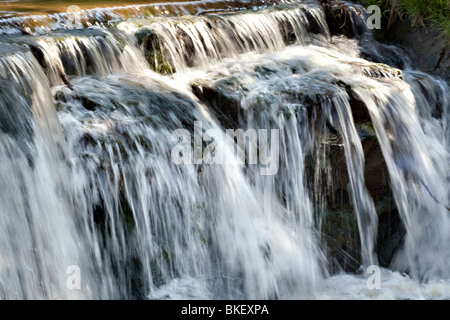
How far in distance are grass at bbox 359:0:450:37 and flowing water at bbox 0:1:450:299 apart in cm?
116

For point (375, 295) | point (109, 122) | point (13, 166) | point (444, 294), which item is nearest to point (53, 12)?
point (109, 122)

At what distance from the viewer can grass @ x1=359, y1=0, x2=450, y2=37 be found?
254 inches

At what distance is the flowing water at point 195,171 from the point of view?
3.61 meters

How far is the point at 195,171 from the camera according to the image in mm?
4082

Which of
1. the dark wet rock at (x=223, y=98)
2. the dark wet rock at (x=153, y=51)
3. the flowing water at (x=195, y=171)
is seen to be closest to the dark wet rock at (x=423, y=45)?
the flowing water at (x=195, y=171)

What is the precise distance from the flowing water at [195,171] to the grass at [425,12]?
3.79 feet

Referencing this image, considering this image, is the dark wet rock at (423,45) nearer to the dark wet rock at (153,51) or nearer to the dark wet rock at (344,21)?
the dark wet rock at (344,21)

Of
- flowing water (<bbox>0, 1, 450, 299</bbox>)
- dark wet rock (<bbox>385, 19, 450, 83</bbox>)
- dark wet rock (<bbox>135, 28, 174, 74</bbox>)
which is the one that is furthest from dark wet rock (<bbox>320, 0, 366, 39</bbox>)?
dark wet rock (<bbox>135, 28, 174, 74</bbox>)

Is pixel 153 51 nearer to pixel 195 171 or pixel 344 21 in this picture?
pixel 195 171

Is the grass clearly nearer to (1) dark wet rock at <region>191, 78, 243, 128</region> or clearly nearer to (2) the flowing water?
(2) the flowing water

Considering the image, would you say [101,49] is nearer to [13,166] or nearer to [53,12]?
[53,12]

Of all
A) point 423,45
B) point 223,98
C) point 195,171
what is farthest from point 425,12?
point 195,171

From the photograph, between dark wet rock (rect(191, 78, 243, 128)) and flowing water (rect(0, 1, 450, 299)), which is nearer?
flowing water (rect(0, 1, 450, 299))

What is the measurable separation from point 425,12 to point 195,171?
13.1 feet
